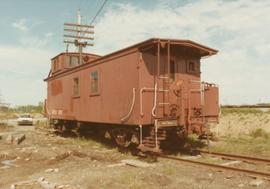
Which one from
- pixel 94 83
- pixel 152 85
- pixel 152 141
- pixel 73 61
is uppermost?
pixel 73 61

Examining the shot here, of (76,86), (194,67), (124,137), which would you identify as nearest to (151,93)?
(124,137)

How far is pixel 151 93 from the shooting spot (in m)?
10.5

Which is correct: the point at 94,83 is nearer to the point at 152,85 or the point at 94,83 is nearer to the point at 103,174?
the point at 152,85

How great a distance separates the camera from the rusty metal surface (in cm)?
1034

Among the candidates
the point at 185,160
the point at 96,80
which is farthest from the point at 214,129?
the point at 185,160

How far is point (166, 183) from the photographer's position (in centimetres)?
699

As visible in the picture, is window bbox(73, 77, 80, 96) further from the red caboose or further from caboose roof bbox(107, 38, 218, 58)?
caboose roof bbox(107, 38, 218, 58)

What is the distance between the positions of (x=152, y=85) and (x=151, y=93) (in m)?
0.28

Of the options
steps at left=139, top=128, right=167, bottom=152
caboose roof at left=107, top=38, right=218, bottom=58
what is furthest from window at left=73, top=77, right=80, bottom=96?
steps at left=139, top=128, right=167, bottom=152

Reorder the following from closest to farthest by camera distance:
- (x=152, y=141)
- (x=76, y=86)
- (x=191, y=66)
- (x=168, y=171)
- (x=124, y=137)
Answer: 1. (x=168, y=171)
2. (x=152, y=141)
3. (x=124, y=137)
4. (x=191, y=66)
5. (x=76, y=86)

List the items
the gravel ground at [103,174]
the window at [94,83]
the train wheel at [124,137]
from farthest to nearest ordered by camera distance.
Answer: the window at [94,83] < the train wheel at [124,137] < the gravel ground at [103,174]

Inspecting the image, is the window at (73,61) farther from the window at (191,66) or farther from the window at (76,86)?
the window at (191,66)

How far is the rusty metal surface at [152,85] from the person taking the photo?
10.3 metres

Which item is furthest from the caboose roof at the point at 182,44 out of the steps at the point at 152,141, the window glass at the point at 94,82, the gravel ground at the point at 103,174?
the gravel ground at the point at 103,174
